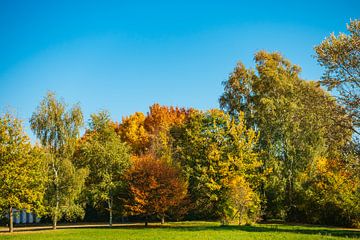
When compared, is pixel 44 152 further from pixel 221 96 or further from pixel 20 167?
pixel 221 96

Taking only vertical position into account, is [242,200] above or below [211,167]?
below

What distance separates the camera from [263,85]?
46656mm

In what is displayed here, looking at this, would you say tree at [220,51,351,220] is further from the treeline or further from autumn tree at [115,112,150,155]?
autumn tree at [115,112,150,155]

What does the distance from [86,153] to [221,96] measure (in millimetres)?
18525

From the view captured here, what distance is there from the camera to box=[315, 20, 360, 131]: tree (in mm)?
25781

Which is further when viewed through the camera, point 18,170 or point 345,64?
point 18,170

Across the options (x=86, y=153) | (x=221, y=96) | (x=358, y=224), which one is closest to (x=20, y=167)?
(x=86, y=153)

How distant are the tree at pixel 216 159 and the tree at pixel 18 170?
1540 cm

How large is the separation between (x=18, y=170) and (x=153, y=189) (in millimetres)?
13118

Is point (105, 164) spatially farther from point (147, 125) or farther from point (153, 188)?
point (147, 125)

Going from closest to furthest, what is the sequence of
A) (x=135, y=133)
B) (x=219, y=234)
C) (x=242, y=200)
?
1. (x=219, y=234)
2. (x=242, y=200)
3. (x=135, y=133)

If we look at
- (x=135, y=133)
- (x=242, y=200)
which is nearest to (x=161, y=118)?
(x=135, y=133)

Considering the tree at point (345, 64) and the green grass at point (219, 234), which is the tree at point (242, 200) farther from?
the tree at point (345, 64)

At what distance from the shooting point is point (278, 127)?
4372cm
